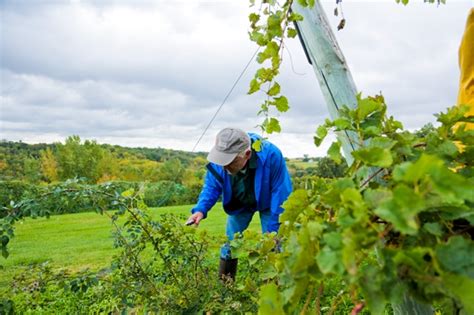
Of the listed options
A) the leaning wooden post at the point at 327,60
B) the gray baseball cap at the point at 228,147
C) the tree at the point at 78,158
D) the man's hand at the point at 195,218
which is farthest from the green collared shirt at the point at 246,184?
the tree at the point at 78,158

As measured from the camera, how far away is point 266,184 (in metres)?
3.53

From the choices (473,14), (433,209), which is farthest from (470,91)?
(433,209)

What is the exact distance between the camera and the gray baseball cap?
318 centimetres

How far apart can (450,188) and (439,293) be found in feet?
0.46

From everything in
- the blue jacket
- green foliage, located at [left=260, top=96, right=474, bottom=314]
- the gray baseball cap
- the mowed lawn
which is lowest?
green foliage, located at [left=260, top=96, right=474, bottom=314]

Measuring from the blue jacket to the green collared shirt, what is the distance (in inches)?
1.9

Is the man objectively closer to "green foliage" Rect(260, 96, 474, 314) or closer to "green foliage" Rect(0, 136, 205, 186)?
"green foliage" Rect(260, 96, 474, 314)

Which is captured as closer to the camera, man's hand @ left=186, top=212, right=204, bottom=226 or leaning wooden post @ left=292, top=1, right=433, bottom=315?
leaning wooden post @ left=292, top=1, right=433, bottom=315

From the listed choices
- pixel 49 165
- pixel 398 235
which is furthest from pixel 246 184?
pixel 49 165

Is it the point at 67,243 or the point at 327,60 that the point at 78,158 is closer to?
the point at 67,243

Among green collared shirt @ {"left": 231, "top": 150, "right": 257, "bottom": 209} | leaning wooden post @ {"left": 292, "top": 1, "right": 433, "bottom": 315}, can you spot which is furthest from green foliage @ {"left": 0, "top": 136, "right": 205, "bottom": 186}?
leaning wooden post @ {"left": 292, "top": 1, "right": 433, "bottom": 315}

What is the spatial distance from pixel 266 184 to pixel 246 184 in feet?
0.78

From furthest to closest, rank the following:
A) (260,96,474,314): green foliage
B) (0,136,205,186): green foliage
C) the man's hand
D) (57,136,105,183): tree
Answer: (57,136,105,183): tree → (0,136,205,186): green foliage → the man's hand → (260,96,474,314): green foliage

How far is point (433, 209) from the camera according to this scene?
0.52 metres
